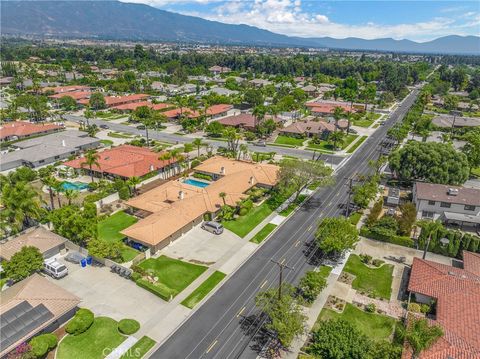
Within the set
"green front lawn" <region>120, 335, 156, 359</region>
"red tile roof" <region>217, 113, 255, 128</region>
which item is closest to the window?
"green front lawn" <region>120, 335, 156, 359</region>

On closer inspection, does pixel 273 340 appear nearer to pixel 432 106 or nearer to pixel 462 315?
pixel 462 315

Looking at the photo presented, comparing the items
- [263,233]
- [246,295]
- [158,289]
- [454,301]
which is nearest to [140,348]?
[158,289]

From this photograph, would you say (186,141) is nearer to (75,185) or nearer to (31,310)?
(75,185)

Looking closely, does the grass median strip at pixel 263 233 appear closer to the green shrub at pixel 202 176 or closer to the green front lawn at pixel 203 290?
the green front lawn at pixel 203 290

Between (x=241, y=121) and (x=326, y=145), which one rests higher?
→ (x=241, y=121)

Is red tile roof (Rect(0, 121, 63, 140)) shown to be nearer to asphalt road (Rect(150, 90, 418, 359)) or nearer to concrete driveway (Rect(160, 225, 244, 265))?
concrete driveway (Rect(160, 225, 244, 265))

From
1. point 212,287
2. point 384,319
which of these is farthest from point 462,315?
point 212,287

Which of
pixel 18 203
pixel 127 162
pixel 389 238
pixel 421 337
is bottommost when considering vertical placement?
pixel 389 238
